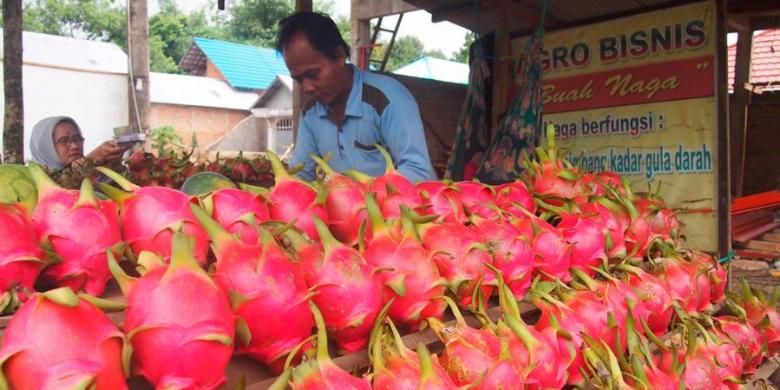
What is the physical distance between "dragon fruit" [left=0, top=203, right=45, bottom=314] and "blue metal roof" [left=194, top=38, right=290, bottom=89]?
2841 centimetres

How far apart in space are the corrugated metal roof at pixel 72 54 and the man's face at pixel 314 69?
18.3m

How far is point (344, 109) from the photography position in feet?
9.67

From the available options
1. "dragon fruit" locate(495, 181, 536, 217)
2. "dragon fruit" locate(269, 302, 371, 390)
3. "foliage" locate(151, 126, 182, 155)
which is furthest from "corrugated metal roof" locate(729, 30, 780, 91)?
"foliage" locate(151, 126, 182, 155)

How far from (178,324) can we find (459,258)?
740 mm

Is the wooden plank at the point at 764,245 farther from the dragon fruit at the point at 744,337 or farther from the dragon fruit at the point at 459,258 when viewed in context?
the dragon fruit at the point at 459,258

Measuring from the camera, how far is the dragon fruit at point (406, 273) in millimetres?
1306

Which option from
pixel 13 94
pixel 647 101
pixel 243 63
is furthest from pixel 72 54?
pixel 647 101

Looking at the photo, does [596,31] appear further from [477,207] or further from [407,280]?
[407,280]

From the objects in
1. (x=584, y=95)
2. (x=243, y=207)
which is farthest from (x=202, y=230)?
(x=584, y=95)

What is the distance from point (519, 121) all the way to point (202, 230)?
10.4ft

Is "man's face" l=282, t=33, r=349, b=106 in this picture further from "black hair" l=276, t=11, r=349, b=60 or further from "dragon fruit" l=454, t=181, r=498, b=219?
"dragon fruit" l=454, t=181, r=498, b=219

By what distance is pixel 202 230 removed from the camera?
3.90ft

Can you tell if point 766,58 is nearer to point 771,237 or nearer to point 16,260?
point 771,237

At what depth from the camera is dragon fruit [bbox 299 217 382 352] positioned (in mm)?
1179
